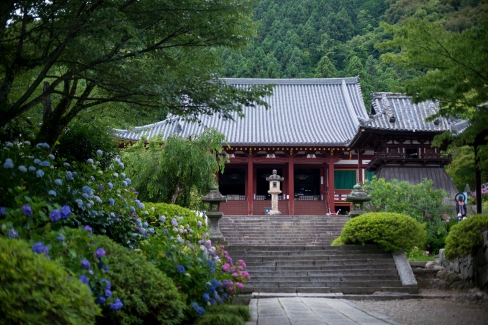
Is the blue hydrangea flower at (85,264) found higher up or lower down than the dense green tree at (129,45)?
lower down

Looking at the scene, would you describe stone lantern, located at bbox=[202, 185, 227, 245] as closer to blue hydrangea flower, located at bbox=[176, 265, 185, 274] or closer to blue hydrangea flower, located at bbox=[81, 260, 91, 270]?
blue hydrangea flower, located at bbox=[176, 265, 185, 274]

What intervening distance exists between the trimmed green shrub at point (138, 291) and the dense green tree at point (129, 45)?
94.3 inches

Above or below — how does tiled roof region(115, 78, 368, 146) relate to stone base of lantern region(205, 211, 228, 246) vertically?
above

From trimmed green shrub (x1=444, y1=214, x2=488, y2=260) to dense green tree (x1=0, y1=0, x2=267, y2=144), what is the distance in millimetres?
6478

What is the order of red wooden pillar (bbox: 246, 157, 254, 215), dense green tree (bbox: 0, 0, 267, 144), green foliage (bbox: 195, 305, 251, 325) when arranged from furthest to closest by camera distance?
red wooden pillar (bbox: 246, 157, 254, 215), dense green tree (bbox: 0, 0, 267, 144), green foliage (bbox: 195, 305, 251, 325)

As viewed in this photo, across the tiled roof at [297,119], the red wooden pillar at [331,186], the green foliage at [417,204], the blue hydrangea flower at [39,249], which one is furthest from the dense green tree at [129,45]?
the red wooden pillar at [331,186]

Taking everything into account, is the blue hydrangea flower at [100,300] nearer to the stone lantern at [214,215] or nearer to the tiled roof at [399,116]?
the stone lantern at [214,215]

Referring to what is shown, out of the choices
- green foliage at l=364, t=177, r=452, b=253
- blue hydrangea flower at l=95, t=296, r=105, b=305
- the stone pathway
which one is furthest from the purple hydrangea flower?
green foliage at l=364, t=177, r=452, b=253

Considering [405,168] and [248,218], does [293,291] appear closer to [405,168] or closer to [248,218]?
[248,218]

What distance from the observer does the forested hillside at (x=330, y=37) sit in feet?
152

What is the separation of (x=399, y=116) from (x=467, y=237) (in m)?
13.3

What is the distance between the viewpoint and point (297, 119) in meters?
30.4

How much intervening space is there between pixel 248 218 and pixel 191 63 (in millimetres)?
12762

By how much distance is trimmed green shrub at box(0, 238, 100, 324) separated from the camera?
3.28 meters
